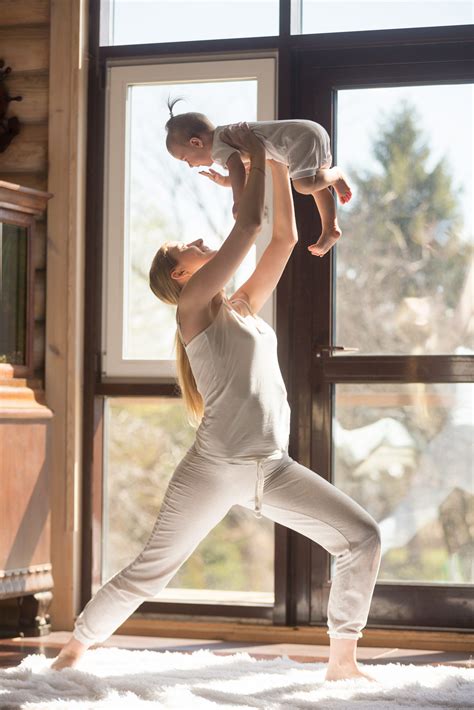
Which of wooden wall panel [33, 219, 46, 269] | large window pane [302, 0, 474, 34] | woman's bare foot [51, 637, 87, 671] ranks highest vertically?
large window pane [302, 0, 474, 34]

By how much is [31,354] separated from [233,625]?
137 centimetres

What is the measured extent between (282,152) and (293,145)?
0.15 feet

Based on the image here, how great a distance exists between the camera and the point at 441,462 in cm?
418

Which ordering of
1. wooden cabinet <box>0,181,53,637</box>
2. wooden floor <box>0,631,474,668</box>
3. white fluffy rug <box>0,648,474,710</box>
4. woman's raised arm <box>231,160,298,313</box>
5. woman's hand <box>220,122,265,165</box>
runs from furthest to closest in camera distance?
wooden cabinet <box>0,181,53,637</box> → wooden floor <box>0,631,474,668</box> → woman's raised arm <box>231,160,298,313</box> → woman's hand <box>220,122,265,165</box> → white fluffy rug <box>0,648,474,710</box>

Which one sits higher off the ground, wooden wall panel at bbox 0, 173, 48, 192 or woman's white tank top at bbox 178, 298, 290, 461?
wooden wall panel at bbox 0, 173, 48, 192

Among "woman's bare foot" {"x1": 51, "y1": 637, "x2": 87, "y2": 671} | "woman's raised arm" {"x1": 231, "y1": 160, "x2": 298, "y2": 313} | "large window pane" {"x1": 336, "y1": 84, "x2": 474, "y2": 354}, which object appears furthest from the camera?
"large window pane" {"x1": 336, "y1": 84, "x2": 474, "y2": 354}

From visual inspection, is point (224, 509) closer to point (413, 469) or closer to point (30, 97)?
point (413, 469)

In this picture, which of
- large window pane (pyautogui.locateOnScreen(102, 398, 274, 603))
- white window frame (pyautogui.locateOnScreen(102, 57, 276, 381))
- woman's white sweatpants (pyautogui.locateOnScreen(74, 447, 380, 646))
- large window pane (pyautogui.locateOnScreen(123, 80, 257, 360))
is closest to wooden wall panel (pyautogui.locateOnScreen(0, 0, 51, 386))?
white window frame (pyautogui.locateOnScreen(102, 57, 276, 381))

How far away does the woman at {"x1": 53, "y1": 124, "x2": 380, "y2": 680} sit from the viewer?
3.03 m

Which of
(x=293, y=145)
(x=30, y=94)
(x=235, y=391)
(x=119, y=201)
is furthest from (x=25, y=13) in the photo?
(x=235, y=391)

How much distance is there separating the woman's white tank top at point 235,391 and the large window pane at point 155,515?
1326 millimetres

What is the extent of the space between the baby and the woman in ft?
0.14

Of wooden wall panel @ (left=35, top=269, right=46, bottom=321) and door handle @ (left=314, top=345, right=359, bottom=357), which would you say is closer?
door handle @ (left=314, top=345, right=359, bottom=357)

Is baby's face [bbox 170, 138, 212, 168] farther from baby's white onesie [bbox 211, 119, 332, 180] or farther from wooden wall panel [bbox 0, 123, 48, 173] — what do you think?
wooden wall panel [bbox 0, 123, 48, 173]
